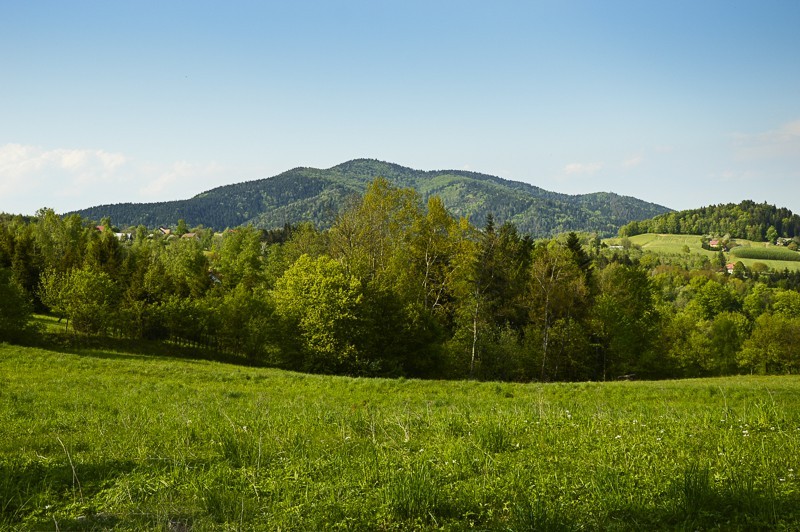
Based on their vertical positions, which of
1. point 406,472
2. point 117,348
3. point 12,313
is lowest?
point 117,348

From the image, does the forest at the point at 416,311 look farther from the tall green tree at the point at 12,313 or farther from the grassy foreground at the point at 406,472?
the grassy foreground at the point at 406,472

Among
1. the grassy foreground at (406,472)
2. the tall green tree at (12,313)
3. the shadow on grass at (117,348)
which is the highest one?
the grassy foreground at (406,472)

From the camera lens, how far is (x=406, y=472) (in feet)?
20.6

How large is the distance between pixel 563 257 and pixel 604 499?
45793 millimetres

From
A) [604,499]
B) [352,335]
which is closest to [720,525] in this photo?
[604,499]

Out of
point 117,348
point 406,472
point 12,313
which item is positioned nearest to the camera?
point 406,472

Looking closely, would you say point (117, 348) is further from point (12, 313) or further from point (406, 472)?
point (406, 472)

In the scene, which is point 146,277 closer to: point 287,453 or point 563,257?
point 563,257

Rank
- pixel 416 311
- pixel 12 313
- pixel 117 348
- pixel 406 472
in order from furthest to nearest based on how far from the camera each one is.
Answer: pixel 117 348 → pixel 416 311 → pixel 12 313 → pixel 406 472

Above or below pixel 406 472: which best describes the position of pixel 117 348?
below

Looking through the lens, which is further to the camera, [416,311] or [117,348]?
[117,348]

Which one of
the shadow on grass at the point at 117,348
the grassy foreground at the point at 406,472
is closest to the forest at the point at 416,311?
the shadow on grass at the point at 117,348

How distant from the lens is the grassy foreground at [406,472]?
17.0 feet

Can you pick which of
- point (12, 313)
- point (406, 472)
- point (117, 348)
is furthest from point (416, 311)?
point (406, 472)
